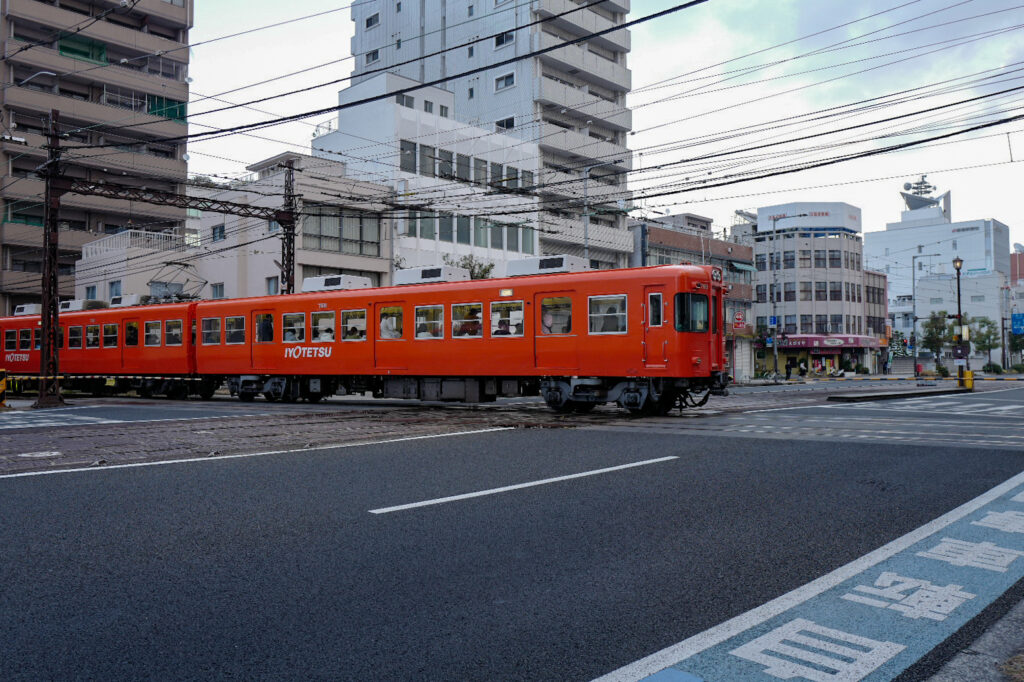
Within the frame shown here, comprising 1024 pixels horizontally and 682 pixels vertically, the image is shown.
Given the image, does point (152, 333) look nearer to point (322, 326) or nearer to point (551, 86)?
point (322, 326)

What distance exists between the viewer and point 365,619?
3688 millimetres

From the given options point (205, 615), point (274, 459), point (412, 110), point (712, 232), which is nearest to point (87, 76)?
point (412, 110)

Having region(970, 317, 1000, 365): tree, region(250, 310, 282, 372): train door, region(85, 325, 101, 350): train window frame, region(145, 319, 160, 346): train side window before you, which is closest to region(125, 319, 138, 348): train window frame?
region(145, 319, 160, 346): train side window

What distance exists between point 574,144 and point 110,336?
36.0m

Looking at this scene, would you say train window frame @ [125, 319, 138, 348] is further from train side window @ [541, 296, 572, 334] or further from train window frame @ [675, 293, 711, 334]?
train window frame @ [675, 293, 711, 334]

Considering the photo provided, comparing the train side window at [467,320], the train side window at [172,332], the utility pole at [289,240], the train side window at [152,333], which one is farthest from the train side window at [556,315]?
the train side window at [152,333]

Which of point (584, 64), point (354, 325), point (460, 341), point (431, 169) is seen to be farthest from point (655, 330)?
point (584, 64)

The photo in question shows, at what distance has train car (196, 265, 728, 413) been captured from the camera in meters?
16.5

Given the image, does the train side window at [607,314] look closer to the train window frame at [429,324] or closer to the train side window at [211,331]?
the train window frame at [429,324]

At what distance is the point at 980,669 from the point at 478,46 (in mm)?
59443

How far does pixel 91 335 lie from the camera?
2836cm

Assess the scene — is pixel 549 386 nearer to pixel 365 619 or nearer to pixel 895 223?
pixel 365 619

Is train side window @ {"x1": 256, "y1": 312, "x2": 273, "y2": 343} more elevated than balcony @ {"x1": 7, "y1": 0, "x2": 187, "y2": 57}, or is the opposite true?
balcony @ {"x1": 7, "y1": 0, "x2": 187, "y2": 57}

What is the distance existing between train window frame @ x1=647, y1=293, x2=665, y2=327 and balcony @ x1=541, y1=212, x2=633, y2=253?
105ft
